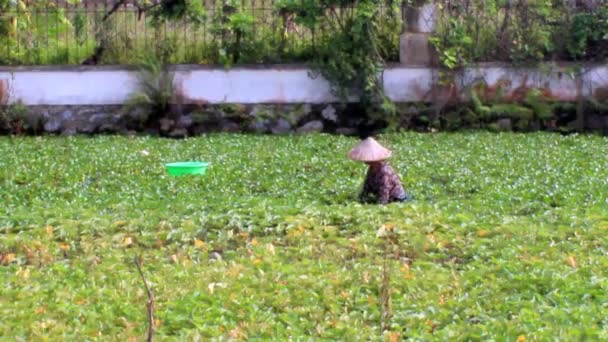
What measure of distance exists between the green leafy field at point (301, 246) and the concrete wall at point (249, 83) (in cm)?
230

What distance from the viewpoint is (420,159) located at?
11016mm

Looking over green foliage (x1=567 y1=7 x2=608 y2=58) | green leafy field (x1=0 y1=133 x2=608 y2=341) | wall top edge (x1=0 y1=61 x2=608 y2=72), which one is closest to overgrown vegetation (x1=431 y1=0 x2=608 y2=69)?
green foliage (x1=567 y1=7 x2=608 y2=58)

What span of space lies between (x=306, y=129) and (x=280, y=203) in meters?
5.46

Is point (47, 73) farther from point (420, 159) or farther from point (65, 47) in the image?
point (420, 159)

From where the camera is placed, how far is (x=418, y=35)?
14109 millimetres

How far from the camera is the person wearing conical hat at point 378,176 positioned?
28.9 feet

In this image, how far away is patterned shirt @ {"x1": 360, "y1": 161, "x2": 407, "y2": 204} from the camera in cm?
884

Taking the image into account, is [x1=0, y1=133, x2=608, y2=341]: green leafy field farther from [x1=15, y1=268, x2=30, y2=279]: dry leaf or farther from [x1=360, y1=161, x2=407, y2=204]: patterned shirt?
[x1=360, y1=161, x2=407, y2=204]: patterned shirt

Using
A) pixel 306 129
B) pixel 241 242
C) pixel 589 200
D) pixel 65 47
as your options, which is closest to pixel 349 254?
pixel 241 242

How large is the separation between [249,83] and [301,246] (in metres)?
7.05

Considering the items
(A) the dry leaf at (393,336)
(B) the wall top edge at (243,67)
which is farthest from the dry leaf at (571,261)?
(B) the wall top edge at (243,67)

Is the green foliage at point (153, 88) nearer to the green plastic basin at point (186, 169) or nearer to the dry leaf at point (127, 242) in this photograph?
the green plastic basin at point (186, 169)

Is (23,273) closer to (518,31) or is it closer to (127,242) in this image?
(127,242)

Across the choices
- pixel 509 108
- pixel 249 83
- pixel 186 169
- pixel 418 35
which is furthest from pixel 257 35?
pixel 186 169
